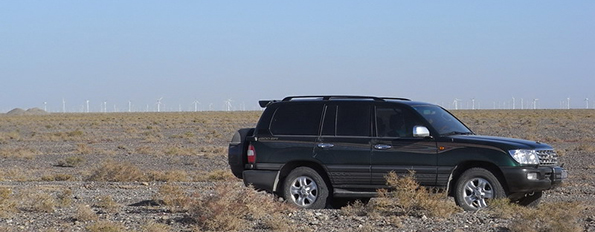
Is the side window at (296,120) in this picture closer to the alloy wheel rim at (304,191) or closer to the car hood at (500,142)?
the alloy wheel rim at (304,191)

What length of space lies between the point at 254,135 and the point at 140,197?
3375mm

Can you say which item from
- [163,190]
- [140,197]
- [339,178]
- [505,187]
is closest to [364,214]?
[339,178]

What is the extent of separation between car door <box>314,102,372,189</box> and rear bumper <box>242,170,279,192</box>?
781 mm

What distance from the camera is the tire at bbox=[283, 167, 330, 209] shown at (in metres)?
13.9

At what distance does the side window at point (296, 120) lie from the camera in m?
14.1

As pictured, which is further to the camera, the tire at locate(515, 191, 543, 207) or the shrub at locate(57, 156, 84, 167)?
the shrub at locate(57, 156, 84, 167)

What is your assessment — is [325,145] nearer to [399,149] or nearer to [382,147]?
[382,147]

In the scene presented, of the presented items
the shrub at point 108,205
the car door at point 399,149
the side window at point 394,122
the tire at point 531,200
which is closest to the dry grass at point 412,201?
the car door at point 399,149

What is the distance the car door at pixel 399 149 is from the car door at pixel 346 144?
137mm

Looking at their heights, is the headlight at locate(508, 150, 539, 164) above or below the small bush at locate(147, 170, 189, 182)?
above

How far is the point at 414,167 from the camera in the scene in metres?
13.4

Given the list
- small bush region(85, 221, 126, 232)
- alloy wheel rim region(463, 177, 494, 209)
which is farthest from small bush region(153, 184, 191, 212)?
alloy wheel rim region(463, 177, 494, 209)

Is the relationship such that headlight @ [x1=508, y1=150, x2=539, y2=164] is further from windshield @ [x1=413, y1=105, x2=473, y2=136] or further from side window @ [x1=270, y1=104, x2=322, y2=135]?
side window @ [x1=270, y1=104, x2=322, y2=135]

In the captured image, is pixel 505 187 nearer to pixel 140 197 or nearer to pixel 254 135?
pixel 254 135
